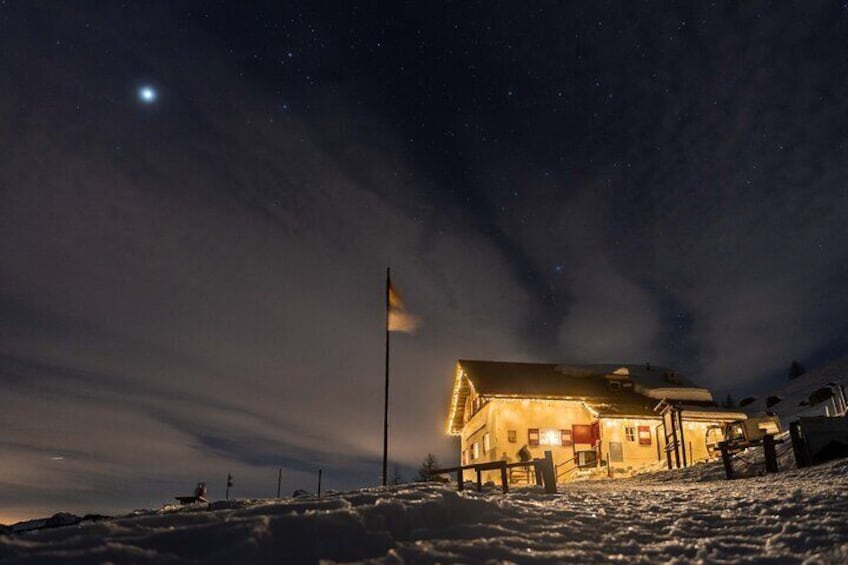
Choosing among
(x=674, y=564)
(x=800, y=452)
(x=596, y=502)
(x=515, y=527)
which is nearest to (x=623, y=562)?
(x=674, y=564)

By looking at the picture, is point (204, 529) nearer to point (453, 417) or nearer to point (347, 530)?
point (347, 530)

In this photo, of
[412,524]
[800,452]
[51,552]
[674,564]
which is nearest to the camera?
[51,552]

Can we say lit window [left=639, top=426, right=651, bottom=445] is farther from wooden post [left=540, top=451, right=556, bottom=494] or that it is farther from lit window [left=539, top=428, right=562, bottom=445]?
wooden post [left=540, top=451, right=556, bottom=494]

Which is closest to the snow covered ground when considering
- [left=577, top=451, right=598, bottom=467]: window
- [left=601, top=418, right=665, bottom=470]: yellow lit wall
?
[left=577, top=451, right=598, bottom=467]: window

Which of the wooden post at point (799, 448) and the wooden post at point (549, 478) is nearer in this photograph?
the wooden post at point (549, 478)

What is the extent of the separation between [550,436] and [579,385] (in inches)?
196

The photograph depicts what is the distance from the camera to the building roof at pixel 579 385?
31.6 metres

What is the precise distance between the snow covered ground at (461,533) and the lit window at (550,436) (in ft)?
70.6

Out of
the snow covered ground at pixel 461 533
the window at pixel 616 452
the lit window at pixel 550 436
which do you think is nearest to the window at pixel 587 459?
the window at pixel 616 452

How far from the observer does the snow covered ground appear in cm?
557

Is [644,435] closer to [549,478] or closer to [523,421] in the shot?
[523,421]

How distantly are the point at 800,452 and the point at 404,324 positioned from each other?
13333mm

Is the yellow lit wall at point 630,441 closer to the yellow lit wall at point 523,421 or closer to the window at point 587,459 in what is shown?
the window at point 587,459

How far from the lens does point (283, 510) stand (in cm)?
723
